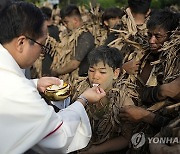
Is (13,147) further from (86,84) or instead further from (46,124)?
(86,84)

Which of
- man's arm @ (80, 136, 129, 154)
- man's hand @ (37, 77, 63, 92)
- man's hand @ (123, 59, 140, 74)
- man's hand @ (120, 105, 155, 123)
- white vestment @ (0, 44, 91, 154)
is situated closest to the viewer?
white vestment @ (0, 44, 91, 154)

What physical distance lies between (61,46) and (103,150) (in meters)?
2.72

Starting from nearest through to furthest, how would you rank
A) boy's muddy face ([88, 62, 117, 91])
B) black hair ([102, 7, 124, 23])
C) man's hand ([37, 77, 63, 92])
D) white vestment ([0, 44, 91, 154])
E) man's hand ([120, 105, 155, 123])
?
white vestment ([0, 44, 91, 154])
man's hand ([37, 77, 63, 92])
man's hand ([120, 105, 155, 123])
boy's muddy face ([88, 62, 117, 91])
black hair ([102, 7, 124, 23])

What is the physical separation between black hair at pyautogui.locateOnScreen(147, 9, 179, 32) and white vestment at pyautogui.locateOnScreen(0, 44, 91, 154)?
4.93 ft

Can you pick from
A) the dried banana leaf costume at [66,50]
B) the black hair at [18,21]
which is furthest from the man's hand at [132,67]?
the dried banana leaf costume at [66,50]

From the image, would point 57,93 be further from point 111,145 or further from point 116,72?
point 116,72

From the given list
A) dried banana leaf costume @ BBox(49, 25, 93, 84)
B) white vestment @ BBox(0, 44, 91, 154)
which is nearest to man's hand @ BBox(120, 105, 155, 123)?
white vestment @ BBox(0, 44, 91, 154)

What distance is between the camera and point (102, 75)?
3.20 metres

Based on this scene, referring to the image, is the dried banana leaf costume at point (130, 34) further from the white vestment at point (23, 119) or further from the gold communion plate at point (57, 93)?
the white vestment at point (23, 119)

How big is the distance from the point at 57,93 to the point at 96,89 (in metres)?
0.22

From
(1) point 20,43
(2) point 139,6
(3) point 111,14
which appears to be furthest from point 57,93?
(3) point 111,14

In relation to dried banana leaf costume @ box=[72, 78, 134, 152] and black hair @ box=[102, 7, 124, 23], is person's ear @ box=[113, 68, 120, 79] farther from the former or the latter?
black hair @ box=[102, 7, 124, 23]

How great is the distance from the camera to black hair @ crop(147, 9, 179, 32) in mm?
3408

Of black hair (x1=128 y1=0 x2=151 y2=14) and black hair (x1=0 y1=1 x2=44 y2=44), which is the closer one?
black hair (x1=0 y1=1 x2=44 y2=44)
